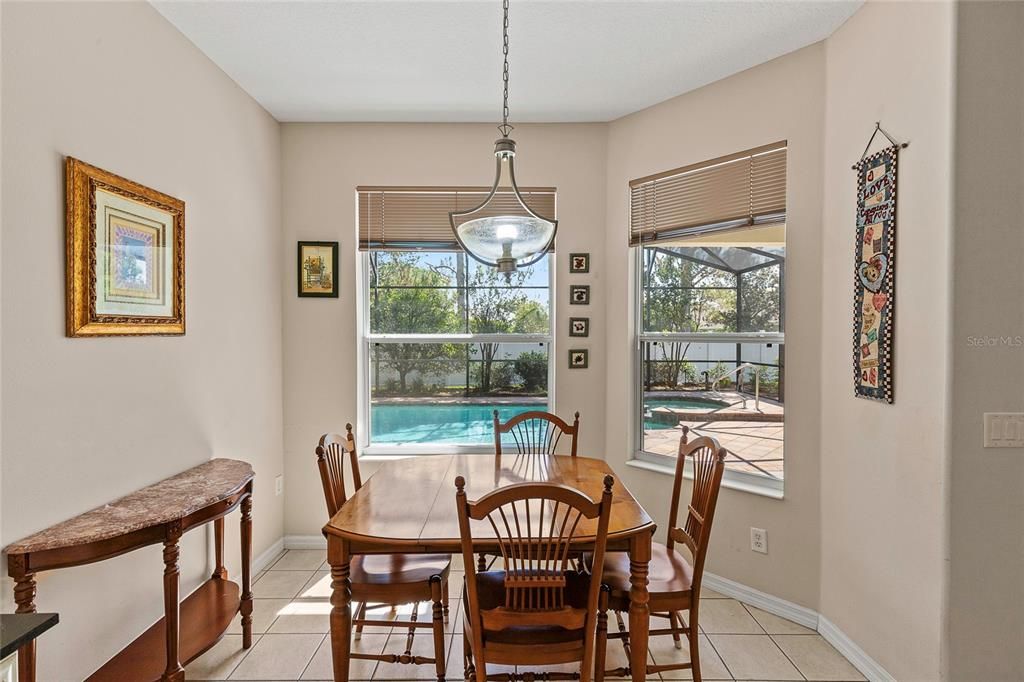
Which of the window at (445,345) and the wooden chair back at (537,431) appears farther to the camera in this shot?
the window at (445,345)

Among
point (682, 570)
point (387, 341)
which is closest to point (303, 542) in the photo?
point (387, 341)

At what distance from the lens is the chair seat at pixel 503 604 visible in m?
1.73

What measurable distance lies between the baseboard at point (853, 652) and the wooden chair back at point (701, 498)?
30.6 inches

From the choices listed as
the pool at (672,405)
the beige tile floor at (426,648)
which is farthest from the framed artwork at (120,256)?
the pool at (672,405)

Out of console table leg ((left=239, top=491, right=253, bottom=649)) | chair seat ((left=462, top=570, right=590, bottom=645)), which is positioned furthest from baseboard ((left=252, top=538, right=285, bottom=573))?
chair seat ((left=462, top=570, right=590, bottom=645))

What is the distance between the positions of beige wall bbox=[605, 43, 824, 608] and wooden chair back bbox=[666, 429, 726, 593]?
2.21 feet

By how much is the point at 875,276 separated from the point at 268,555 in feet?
11.4

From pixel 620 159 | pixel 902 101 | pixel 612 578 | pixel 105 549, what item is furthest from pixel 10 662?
pixel 620 159

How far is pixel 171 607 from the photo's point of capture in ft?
6.03

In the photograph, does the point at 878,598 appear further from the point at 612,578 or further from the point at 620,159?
the point at 620,159

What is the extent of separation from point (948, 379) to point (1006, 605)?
778 millimetres

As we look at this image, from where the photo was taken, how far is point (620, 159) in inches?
134

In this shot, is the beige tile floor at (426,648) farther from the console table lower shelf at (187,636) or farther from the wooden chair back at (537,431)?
the wooden chair back at (537,431)

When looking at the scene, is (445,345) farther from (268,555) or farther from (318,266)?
(268,555)
